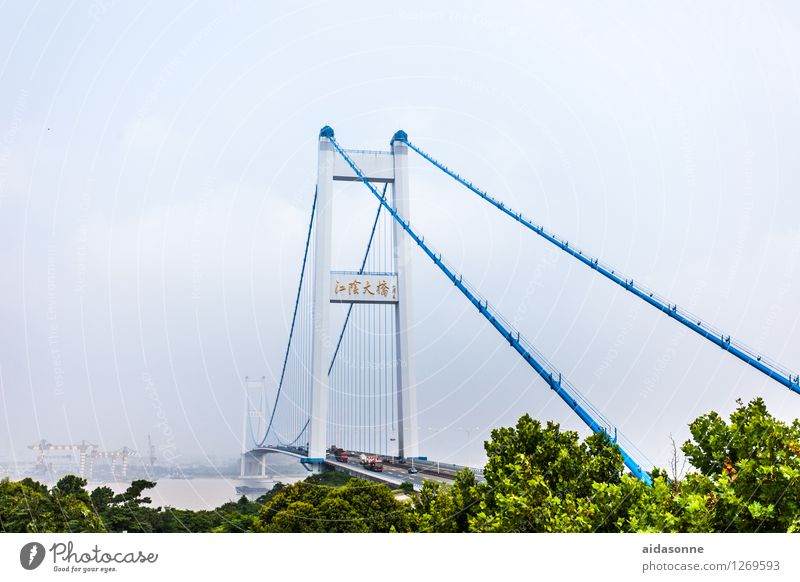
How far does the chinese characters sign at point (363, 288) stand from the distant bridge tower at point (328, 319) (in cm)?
24

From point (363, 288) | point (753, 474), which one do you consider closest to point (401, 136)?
point (363, 288)

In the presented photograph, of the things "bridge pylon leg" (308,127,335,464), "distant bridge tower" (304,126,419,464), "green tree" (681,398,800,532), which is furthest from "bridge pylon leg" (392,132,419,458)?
"green tree" (681,398,800,532)

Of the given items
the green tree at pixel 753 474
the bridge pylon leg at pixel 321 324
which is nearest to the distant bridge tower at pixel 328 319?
the bridge pylon leg at pixel 321 324
